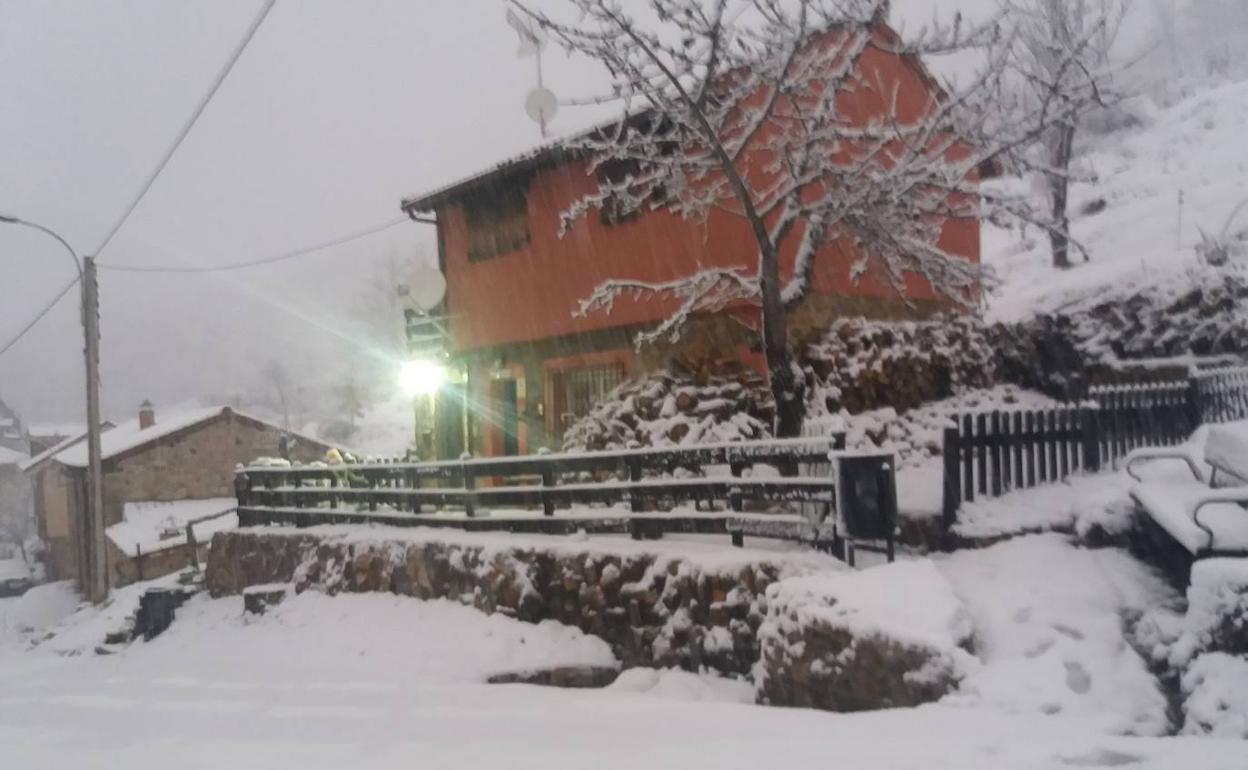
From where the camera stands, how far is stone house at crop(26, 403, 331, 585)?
27719 mm

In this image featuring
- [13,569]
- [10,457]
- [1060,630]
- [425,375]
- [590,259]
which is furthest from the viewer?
[10,457]

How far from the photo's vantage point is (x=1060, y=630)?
4.94 metres

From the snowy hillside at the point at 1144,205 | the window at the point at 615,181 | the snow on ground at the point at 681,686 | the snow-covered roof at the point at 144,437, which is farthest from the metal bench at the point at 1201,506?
the snow-covered roof at the point at 144,437

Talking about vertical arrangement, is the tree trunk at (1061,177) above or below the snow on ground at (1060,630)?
above

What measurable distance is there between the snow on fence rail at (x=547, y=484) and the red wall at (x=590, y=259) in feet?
10.5

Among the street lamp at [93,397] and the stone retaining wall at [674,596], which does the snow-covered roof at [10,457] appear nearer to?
the street lamp at [93,397]

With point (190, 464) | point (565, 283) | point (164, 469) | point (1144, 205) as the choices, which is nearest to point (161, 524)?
point (164, 469)

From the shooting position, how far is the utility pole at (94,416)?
1627 centimetres

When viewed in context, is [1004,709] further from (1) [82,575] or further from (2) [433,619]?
(1) [82,575]

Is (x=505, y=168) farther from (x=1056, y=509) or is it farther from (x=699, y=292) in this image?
(x=1056, y=509)

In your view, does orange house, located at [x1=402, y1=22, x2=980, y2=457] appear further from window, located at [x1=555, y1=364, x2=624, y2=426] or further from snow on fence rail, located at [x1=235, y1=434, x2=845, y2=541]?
snow on fence rail, located at [x1=235, y1=434, x2=845, y2=541]

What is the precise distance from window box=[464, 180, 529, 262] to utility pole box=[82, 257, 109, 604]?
7.72 m

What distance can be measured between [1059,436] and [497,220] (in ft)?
35.6

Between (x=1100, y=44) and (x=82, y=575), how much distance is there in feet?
114
